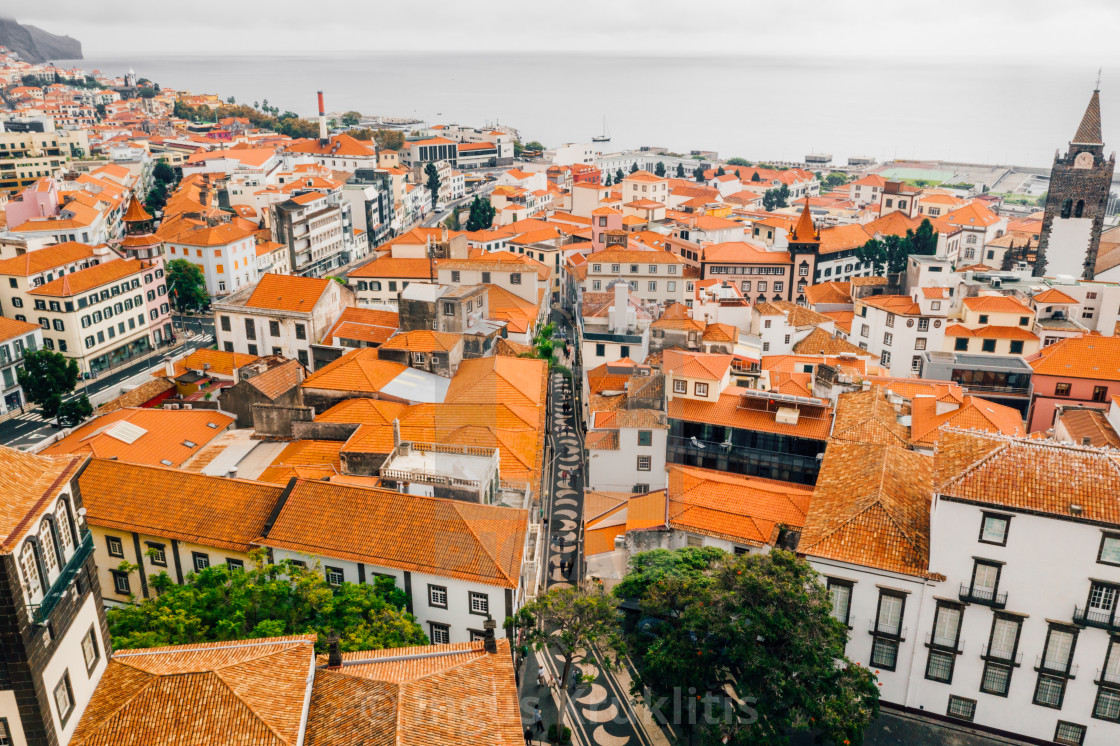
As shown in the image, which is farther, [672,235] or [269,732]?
[672,235]

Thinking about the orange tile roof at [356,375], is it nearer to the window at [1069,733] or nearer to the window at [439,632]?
the window at [439,632]

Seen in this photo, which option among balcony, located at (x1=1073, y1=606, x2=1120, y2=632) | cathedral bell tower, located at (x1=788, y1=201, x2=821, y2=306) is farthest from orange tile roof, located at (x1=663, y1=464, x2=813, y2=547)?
cathedral bell tower, located at (x1=788, y1=201, x2=821, y2=306)

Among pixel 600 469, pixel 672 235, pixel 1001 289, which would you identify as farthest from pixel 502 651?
pixel 672 235

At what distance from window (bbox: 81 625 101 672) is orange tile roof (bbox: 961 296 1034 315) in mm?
60985

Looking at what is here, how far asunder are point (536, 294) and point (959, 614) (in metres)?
47.6

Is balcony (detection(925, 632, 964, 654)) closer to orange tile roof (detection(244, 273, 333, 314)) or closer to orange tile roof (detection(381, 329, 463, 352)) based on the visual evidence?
orange tile roof (detection(381, 329, 463, 352))

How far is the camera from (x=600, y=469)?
4653cm

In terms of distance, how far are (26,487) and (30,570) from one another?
7.15 feet

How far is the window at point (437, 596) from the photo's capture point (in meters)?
31.6

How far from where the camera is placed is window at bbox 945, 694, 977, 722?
100ft

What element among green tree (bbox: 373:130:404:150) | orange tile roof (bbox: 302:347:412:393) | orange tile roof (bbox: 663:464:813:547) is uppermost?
green tree (bbox: 373:130:404:150)

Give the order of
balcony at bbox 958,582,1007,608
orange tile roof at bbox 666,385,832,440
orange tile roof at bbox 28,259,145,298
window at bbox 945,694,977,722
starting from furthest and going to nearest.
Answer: orange tile roof at bbox 28,259,145,298, orange tile roof at bbox 666,385,832,440, window at bbox 945,694,977,722, balcony at bbox 958,582,1007,608

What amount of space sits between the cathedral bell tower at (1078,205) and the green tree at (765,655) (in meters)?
66.5

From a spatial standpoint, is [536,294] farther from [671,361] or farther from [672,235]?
[672,235]
